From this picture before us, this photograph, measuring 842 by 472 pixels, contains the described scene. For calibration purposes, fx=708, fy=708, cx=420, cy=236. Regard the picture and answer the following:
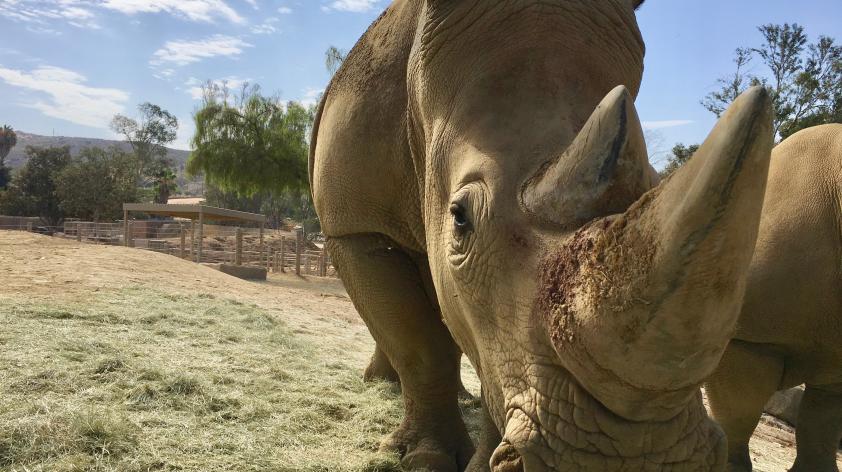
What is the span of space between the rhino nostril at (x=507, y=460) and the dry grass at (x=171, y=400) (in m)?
1.54

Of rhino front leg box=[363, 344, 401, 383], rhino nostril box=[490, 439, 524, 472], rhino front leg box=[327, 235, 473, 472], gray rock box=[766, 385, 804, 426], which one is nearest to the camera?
rhino nostril box=[490, 439, 524, 472]

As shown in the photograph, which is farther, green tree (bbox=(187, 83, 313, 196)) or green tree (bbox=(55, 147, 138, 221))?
green tree (bbox=(55, 147, 138, 221))

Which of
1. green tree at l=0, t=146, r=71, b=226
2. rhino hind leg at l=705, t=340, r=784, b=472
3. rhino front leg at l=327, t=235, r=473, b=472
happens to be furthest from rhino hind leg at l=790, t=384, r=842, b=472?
green tree at l=0, t=146, r=71, b=226

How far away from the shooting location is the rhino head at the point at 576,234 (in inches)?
54.7

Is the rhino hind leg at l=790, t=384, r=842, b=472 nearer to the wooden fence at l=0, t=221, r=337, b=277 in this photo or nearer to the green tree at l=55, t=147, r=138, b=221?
the wooden fence at l=0, t=221, r=337, b=277

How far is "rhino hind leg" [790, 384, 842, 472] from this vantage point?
4188mm

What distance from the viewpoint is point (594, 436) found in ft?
5.82

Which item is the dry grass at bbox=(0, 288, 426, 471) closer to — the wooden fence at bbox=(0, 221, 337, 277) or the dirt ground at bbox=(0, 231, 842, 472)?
the dirt ground at bbox=(0, 231, 842, 472)

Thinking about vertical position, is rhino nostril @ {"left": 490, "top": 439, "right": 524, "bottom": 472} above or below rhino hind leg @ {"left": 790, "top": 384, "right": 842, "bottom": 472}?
above

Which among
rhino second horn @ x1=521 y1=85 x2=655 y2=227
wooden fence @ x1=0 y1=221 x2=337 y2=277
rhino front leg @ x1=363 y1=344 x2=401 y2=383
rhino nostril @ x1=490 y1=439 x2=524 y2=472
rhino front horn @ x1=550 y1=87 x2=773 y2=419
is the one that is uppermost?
rhino second horn @ x1=521 y1=85 x2=655 y2=227

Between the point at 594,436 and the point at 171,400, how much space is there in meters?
2.98

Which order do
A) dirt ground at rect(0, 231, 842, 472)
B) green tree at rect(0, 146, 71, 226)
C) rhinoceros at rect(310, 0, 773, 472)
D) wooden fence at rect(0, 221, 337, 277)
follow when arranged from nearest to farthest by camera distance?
1. rhinoceros at rect(310, 0, 773, 472)
2. dirt ground at rect(0, 231, 842, 472)
3. wooden fence at rect(0, 221, 337, 277)
4. green tree at rect(0, 146, 71, 226)

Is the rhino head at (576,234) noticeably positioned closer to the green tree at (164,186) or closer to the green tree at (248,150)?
the green tree at (248,150)

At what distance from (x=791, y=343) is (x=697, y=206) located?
10.4ft
